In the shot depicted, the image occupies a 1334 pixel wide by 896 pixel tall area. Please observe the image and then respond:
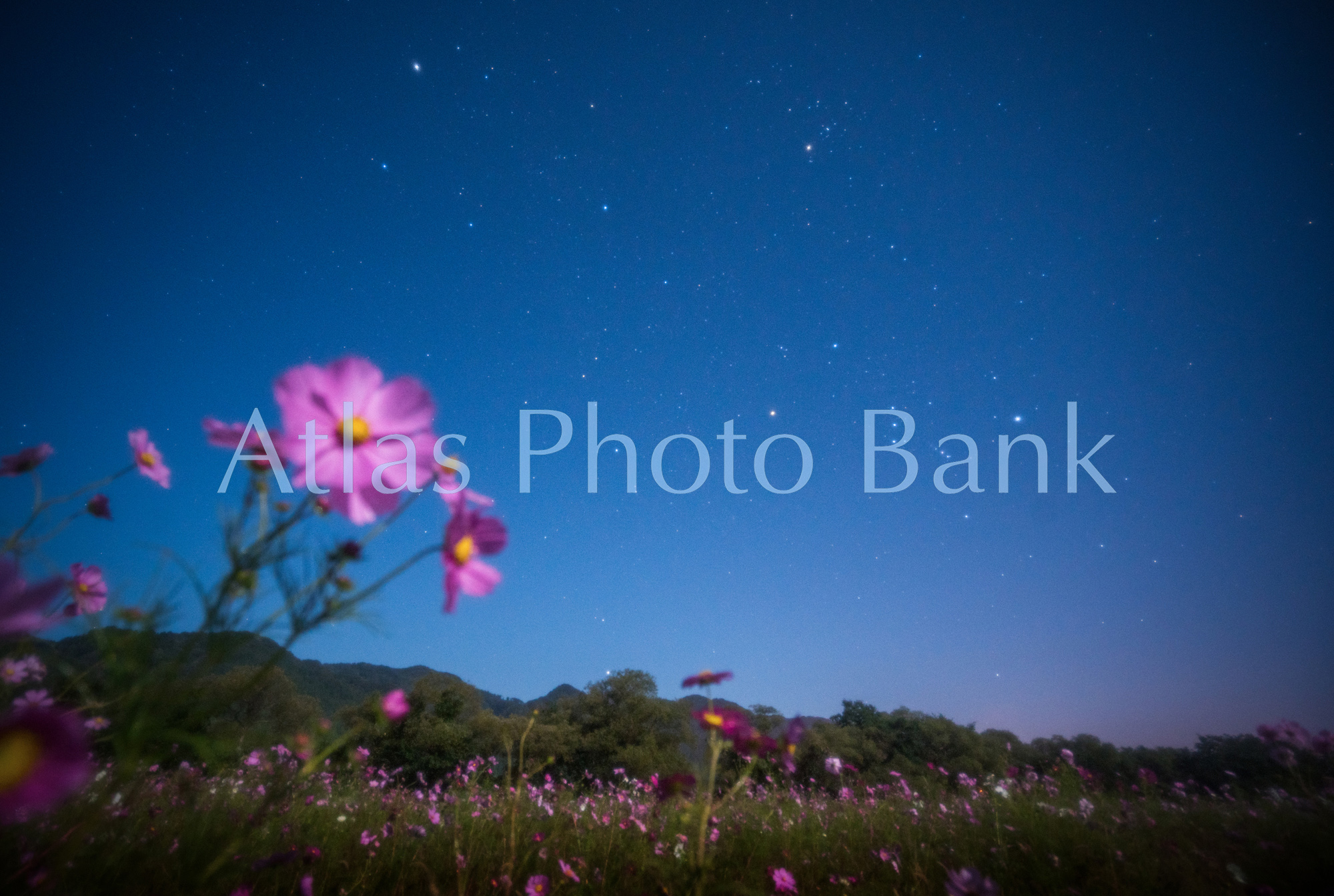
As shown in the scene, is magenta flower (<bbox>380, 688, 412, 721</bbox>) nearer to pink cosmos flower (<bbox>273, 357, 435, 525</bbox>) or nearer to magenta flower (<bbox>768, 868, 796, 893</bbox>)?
pink cosmos flower (<bbox>273, 357, 435, 525</bbox>)

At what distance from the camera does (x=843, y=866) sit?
2.78 m

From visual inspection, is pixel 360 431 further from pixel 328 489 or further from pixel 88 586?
pixel 88 586

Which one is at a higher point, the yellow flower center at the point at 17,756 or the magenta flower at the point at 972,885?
the yellow flower center at the point at 17,756

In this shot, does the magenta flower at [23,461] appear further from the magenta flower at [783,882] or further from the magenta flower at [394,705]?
the magenta flower at [783,882]

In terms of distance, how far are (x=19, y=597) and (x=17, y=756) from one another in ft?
0.77

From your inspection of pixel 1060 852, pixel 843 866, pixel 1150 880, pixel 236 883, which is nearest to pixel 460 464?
pixel 236 883

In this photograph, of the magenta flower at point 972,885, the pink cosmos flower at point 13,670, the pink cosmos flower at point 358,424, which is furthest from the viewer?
the magenta flower at point 972,885

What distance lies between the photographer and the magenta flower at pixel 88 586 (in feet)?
5.54

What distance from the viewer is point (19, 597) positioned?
0.69m

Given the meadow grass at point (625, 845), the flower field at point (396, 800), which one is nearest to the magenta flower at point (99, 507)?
the flower field at point (396, 800)

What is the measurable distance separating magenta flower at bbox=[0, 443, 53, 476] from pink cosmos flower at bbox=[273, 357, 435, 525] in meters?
1.65

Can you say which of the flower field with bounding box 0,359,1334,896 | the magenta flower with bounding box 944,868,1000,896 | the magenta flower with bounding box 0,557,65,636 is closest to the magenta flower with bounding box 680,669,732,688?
the flower field with bounding box 0,359,1334,896

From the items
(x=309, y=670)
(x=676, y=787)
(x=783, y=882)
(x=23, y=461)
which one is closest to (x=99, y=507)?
(x=23, y=461)

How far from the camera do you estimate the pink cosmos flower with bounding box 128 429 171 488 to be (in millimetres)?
1602
